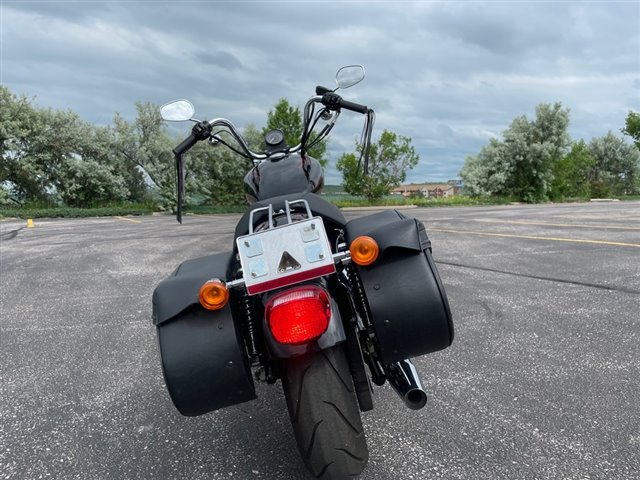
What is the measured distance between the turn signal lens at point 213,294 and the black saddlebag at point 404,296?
0.49 meters

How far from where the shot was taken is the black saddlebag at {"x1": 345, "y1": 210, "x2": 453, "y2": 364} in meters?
1.57

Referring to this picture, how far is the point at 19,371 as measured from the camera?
10.0 ft

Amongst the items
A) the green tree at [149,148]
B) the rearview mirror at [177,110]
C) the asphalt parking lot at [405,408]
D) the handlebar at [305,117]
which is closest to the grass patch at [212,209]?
the green tree at [149,148]

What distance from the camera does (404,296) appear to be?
1.57 meters

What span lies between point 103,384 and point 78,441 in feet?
2.25

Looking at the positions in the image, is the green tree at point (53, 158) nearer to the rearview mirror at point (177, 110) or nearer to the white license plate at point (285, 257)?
the rearview mirror at point (177, 110)

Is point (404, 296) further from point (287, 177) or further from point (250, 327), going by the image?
point (287, 177)

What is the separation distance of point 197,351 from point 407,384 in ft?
2.63

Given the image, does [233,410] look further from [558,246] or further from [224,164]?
[224,164]

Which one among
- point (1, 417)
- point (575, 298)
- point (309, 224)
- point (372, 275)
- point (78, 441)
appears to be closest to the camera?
point (309, 224)

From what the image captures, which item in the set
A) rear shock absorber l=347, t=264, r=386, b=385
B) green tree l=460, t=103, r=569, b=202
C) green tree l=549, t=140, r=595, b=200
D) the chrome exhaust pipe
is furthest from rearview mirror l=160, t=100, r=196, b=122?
green tree l=549, t=140, r=595, b=200

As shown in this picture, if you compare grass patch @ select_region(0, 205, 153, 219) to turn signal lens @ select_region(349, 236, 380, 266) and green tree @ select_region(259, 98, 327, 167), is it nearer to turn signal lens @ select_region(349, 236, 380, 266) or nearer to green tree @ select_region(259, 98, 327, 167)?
green tree @ select_region(259, 98, 327, 167)

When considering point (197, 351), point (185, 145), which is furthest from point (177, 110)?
point (197, 351)

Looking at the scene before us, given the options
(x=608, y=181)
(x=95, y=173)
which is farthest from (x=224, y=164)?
(x=608, y=181)
